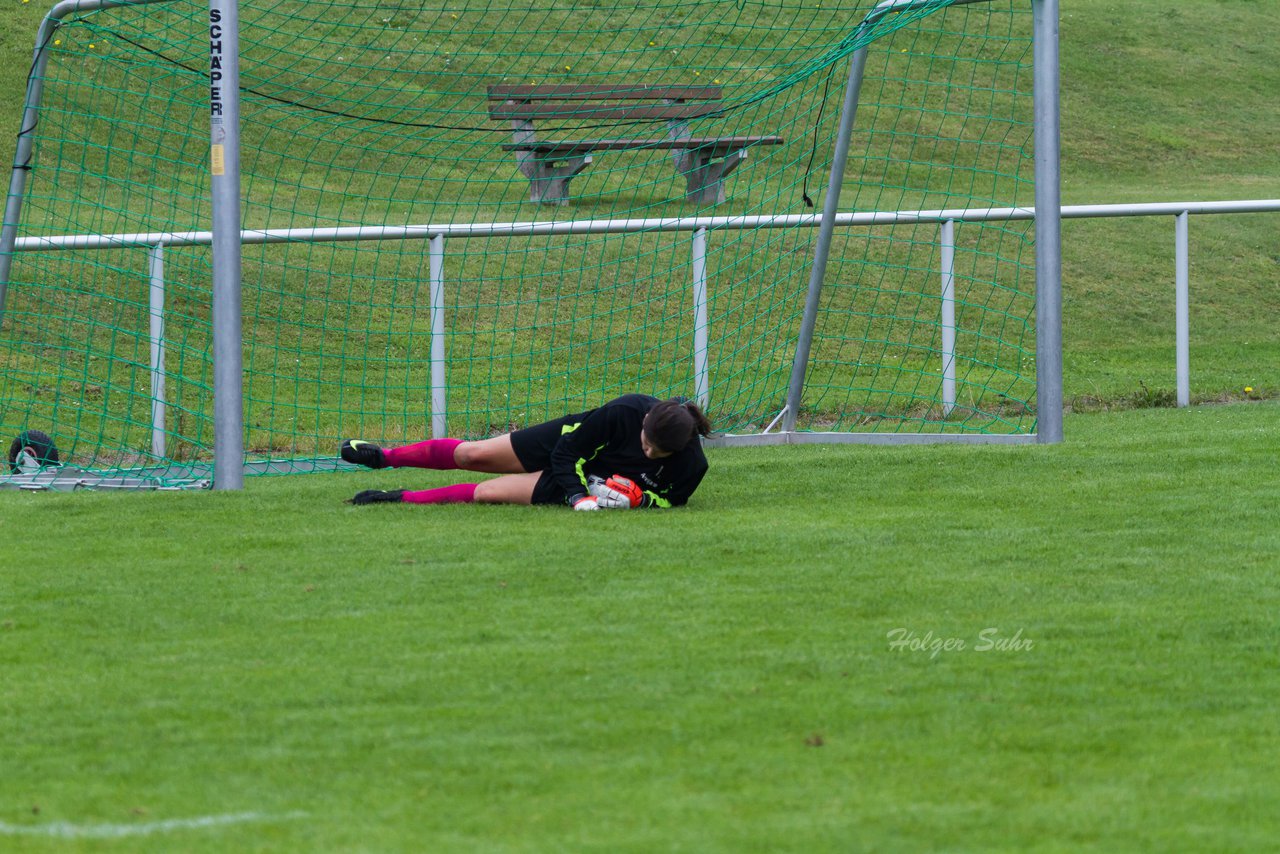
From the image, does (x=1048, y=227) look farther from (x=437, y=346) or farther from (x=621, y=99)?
(x=621, y=99)

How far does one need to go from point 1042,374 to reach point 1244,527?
8.01ft

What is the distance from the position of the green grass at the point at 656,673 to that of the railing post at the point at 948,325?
11.1ft

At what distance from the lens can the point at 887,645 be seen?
15.7ft

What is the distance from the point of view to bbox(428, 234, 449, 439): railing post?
33.5 ft

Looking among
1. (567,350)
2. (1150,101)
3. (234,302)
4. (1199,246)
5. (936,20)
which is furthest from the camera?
(1150,101)

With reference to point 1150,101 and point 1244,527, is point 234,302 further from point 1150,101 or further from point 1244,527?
point 1150,101

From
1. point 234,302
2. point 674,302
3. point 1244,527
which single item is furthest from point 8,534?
point 674,302

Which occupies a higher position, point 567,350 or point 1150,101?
point 1150,101

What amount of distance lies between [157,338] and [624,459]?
4353mm

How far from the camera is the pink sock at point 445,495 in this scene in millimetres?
7492

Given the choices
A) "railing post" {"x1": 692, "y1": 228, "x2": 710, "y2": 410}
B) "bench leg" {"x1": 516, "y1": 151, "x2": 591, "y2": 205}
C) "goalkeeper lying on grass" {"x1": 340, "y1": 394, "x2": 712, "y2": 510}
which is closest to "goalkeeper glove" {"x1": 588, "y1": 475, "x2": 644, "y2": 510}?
"goalkeeper lying on grass" {"x1": 340, "y1": 394, "x2": 712, "y2": 510}

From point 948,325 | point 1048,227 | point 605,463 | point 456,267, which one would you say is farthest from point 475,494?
point 456,267

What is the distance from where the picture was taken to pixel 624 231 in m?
11.1

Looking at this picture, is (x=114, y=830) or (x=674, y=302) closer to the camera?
(x=114, y=830)
